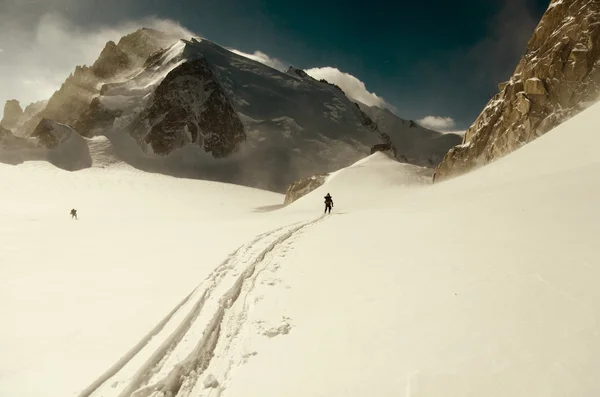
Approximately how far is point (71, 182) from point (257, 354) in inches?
2286

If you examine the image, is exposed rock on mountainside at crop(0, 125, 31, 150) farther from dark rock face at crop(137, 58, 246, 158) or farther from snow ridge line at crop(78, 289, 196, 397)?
snow ridge line at crop(78, 289, 196, 397)

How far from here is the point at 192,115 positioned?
96.8 m

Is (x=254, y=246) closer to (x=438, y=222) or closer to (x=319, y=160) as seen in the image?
(x=438, y=222)

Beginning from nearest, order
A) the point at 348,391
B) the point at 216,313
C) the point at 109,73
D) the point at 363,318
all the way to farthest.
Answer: the point at 348,391
the point at 363,318
the point at 216,313
the point at 109,73

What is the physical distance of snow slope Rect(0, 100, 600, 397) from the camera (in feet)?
9.46

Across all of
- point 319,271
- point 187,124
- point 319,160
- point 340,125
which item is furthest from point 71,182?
point 340,125

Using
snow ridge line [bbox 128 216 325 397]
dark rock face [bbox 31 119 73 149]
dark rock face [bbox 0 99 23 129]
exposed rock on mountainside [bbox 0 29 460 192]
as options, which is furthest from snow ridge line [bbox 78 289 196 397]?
dark rock face [bbox 0 99 23 129]

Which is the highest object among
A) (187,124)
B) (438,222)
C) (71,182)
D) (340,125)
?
(340,125)

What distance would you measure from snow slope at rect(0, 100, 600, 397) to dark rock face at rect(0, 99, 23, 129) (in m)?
142

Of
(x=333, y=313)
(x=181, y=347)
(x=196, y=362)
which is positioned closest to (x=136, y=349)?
(x=181, y=347)

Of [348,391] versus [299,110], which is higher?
[299,110]

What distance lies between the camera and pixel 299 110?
125 metres

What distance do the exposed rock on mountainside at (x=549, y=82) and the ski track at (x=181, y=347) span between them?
2876 cm

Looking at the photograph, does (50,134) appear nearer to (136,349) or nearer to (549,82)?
(136,349)
